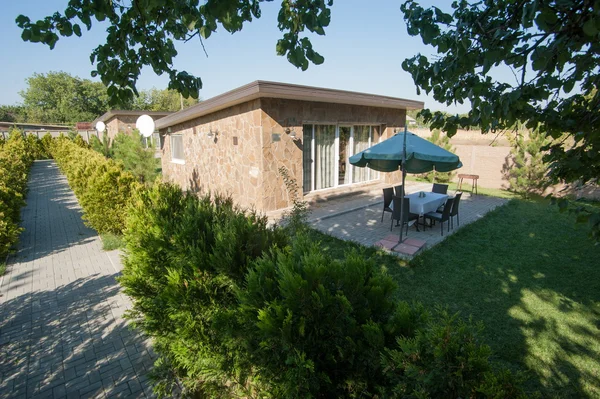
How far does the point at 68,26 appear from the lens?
7.47ft

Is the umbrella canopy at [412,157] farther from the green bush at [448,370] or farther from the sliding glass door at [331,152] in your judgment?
the green bush at [448,370]

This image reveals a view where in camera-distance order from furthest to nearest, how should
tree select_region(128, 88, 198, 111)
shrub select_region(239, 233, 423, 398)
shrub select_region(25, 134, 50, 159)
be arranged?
tree select_region(128, 88, 198, 111) < shrub select_region(25, 134, 50, 159) < shrub select_region(239, 233, 423, 398)

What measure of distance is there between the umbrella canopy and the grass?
5901 mm

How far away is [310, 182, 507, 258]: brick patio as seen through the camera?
674 centimetres

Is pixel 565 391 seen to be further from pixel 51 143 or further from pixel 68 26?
pixel 51 143

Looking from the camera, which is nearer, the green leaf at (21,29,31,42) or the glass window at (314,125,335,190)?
the green leaf at (21,29,31,42)

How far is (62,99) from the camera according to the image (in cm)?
5081

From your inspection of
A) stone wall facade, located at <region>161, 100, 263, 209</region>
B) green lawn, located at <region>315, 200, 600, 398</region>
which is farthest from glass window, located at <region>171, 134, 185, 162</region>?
green lawn, located at <region>315, 200, 600, 398</region>

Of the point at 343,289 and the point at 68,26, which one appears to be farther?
the point at 68,26

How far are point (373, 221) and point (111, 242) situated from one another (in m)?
6.54

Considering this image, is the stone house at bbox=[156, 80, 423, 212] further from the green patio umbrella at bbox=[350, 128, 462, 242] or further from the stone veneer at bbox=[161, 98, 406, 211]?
the green patio umbrella at bbox=[350, 128, 462, 242]

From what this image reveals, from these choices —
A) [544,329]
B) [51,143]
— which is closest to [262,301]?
[544,329]

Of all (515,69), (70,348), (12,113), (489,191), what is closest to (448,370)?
(515,69)

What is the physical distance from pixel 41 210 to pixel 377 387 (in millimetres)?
13472
